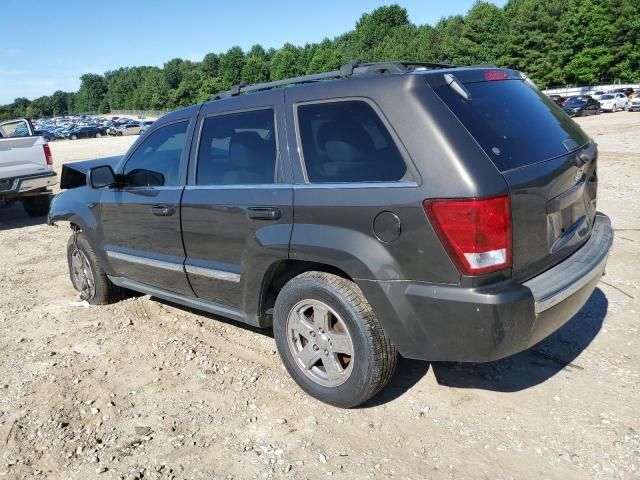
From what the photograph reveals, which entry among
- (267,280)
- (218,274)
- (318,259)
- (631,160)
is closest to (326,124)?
(318,259)

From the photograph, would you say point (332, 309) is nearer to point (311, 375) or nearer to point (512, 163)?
point (311, 375)

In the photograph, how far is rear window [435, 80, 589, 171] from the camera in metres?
2.73

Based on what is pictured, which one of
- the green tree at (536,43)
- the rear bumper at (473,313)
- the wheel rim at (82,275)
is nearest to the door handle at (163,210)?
the wheel rim at (82,275)

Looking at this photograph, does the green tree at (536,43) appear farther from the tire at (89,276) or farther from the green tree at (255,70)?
the tire at (89,276)

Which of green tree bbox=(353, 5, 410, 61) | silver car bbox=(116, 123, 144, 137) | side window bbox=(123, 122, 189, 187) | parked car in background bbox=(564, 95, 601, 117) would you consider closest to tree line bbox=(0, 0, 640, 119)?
green tree bbox=(353, 5, 410, 61)

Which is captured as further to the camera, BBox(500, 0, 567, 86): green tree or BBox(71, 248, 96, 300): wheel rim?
BBox(500, 0, 567, 86): green tree

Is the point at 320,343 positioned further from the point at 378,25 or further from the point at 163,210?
the point at 378,25

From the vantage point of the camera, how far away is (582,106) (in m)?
37.8

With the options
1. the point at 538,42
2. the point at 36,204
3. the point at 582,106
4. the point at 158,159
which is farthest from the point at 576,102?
the point at 158,159

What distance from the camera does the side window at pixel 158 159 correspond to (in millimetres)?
4121

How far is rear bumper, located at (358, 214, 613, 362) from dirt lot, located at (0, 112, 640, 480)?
1.75 feet

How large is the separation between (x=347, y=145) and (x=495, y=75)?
997mm

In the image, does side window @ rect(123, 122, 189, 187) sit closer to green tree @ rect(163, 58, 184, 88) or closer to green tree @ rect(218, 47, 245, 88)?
green tree @ rect(218, 47, 245, 88)

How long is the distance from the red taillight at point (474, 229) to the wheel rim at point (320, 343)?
2.71ft
